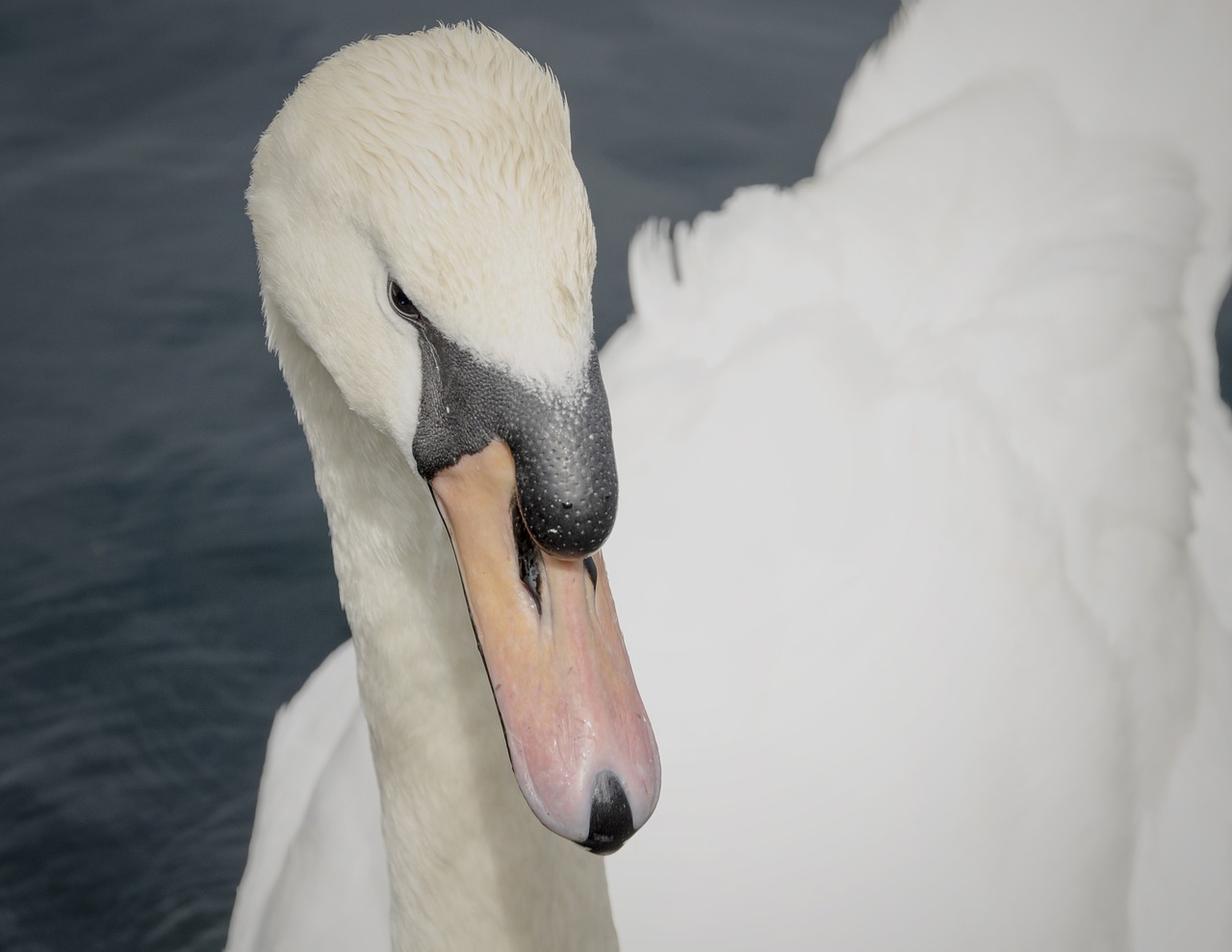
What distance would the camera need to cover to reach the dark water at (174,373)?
4.96 meters

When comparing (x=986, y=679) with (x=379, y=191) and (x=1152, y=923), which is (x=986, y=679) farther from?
(x=379, y=191)

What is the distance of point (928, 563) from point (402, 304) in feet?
6.52

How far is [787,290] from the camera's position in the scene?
14.4ft

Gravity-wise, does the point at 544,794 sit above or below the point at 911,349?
above

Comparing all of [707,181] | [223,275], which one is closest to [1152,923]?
[707,181]

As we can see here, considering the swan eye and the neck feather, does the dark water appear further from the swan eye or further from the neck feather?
the swan eye

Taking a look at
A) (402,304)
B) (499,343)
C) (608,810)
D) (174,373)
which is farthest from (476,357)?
(174,373)

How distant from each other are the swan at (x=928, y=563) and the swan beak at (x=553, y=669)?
2.17ft

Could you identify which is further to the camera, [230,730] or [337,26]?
[337,26]

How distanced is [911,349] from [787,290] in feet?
1.45

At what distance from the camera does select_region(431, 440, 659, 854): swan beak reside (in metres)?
2.08

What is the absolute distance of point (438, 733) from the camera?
2834mm

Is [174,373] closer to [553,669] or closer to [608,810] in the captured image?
[553,669]

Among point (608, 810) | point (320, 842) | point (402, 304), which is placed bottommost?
point (320, 842)
